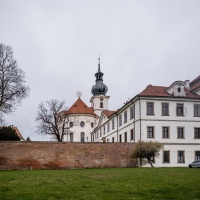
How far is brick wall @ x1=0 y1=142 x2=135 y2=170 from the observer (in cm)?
2938

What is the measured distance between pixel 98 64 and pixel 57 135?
40034mm

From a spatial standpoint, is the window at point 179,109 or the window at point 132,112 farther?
the window at point 132,112

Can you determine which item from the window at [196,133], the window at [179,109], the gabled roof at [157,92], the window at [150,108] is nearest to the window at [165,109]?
the gabled roof at [157,92]

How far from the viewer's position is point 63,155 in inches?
1219

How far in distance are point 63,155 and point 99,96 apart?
4254cm

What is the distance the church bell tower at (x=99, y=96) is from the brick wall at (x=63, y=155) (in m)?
39.1

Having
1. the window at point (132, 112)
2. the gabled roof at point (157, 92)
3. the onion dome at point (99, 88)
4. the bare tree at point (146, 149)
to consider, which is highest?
the onion dome at point (99, 88)

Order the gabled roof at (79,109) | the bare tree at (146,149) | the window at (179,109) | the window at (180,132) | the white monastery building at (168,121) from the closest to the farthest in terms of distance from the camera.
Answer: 1. the bare tree at (146,149)
2. the white monastery building at (168,121)
3. the window at (180,132)
4. the window at (179,109)
5. the gabled roof at (79,109)

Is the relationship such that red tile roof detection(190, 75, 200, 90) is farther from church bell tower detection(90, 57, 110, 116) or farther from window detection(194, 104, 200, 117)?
church bell tower detection(90, 57, 110, 116)

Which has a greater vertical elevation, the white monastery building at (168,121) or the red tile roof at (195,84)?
the red tile roof at (195,84)

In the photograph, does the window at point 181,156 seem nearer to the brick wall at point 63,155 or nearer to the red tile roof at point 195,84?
the brick wall at point 63,155

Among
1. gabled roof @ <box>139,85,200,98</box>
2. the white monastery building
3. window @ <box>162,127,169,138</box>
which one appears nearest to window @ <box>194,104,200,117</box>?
the white monastery building

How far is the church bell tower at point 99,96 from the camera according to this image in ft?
237

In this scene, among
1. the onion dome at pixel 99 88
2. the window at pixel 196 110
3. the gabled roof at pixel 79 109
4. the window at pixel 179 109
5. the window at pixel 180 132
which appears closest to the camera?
the window at pixel 180 132
